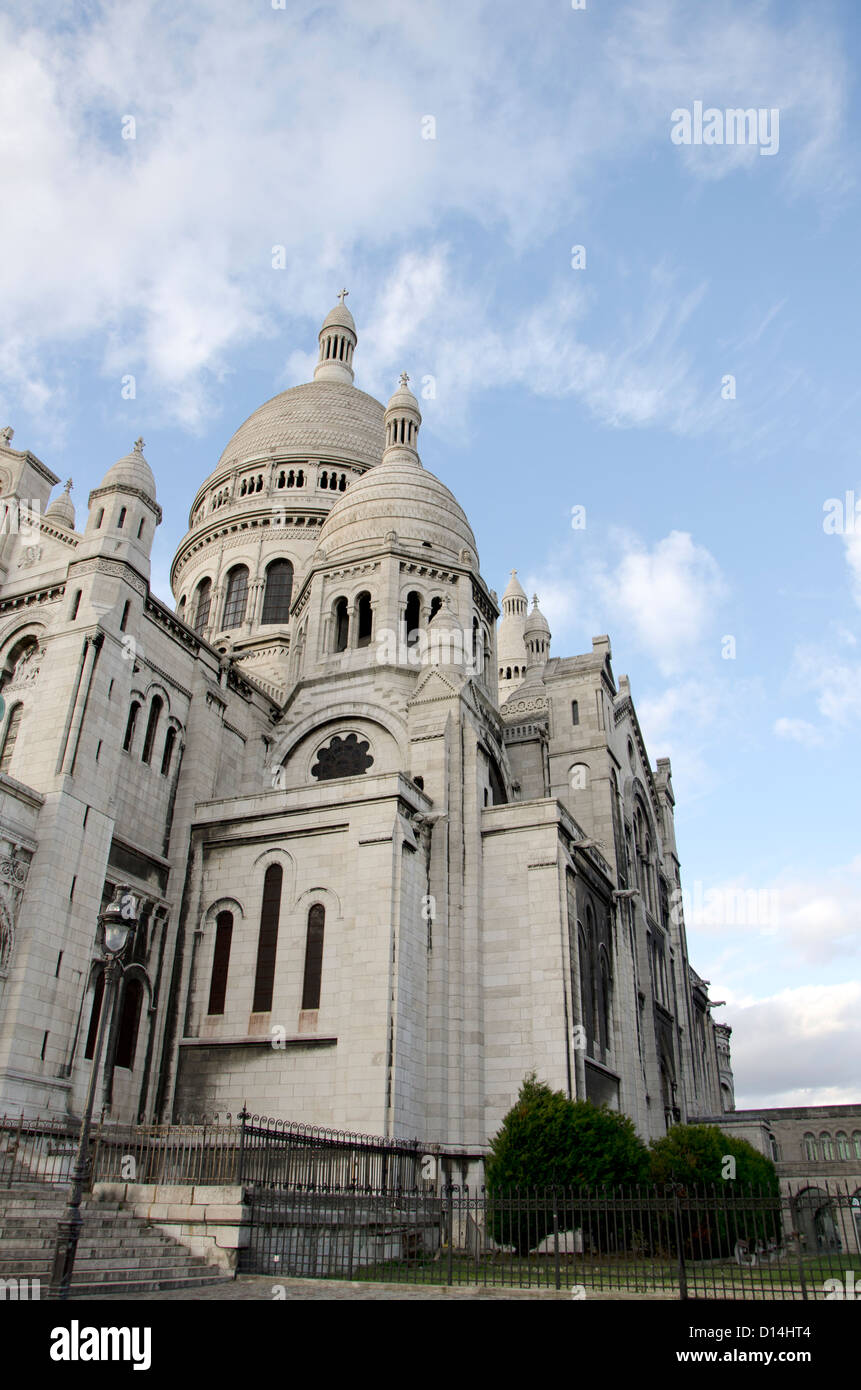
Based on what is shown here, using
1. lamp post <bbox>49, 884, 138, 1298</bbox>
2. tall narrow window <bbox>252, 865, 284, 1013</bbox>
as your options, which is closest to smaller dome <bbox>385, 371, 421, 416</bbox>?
tall narrow window <bbox>252, 865, 284, 1013</bbox>

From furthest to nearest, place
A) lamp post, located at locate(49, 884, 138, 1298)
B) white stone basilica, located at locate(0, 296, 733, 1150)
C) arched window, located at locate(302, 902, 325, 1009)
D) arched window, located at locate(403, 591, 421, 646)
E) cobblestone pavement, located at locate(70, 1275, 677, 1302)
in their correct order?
arched window, located at locate(403, 591, 421, 646)
arched window, located at locate(302, 902, 325, 1009)
white stone basilica, located at locate(0, 296, 733, 1150)
cobblestone pavement, located at locate(70, 1275, 677, 1302)
lamp post, located at locate(49, 884, 138, 1298)

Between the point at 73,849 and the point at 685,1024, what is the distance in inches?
1312

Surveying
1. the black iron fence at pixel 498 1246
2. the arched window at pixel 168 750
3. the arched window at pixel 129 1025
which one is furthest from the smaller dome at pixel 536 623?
the black iron fence at pixel 498 1246

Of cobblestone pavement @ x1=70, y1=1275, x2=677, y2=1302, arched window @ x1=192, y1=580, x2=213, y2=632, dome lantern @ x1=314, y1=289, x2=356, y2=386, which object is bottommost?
cobblestone pavement @ x1=70, y1=1275, x2=677, y2=1302

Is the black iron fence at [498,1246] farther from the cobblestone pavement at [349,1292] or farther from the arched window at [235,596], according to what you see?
the arched window at [235,596]

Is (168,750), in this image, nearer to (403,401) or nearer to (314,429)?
(403,401)

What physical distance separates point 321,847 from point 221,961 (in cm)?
449

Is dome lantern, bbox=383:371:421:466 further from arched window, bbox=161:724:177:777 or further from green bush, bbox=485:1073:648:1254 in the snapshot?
green bush, bbox=485:1073:648:1254

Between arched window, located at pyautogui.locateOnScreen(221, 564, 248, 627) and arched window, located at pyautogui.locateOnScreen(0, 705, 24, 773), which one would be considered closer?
arched window, located at pyautogui.locateOnScreen(0, 705, 24, 773)

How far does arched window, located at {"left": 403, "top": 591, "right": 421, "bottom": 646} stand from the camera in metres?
38.3

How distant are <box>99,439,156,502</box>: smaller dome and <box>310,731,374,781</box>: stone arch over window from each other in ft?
34.1

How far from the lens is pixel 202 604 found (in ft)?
176

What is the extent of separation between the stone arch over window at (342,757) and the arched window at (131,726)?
6.84 m
